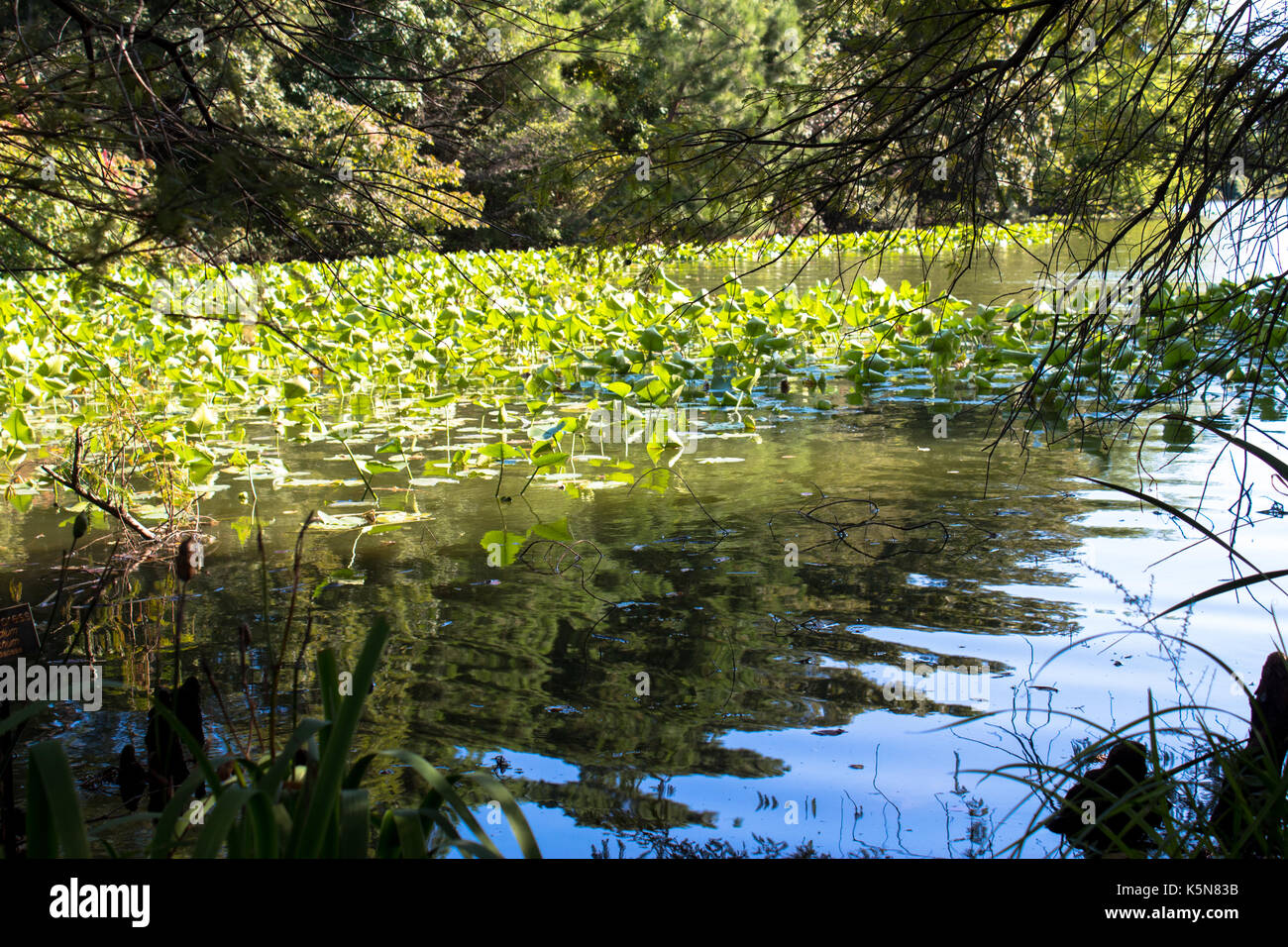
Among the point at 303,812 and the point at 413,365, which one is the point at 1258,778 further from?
the point at 413,365

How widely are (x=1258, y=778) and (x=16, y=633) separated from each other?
2.54m

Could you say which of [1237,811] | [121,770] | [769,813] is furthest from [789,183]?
[121,770]

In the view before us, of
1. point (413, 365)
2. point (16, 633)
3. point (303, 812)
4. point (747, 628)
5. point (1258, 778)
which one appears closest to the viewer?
point (303, 812)

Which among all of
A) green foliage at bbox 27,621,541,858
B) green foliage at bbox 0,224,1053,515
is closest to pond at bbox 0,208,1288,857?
green foliage at bbox 27,621,541,858

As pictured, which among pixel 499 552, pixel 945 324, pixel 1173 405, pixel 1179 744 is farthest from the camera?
pixel 945 324

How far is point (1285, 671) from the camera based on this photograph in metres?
2.18

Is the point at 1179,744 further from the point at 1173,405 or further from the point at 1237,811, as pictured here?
the point at 1173,405

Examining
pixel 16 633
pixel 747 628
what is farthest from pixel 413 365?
pixel 16 633

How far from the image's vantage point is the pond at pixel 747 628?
2.50 meters

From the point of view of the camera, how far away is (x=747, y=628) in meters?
Answer: 3.45

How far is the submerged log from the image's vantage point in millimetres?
1827

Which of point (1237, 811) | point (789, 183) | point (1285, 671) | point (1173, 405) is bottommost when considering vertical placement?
point (1237, 811)

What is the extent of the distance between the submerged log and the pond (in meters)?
0.29
